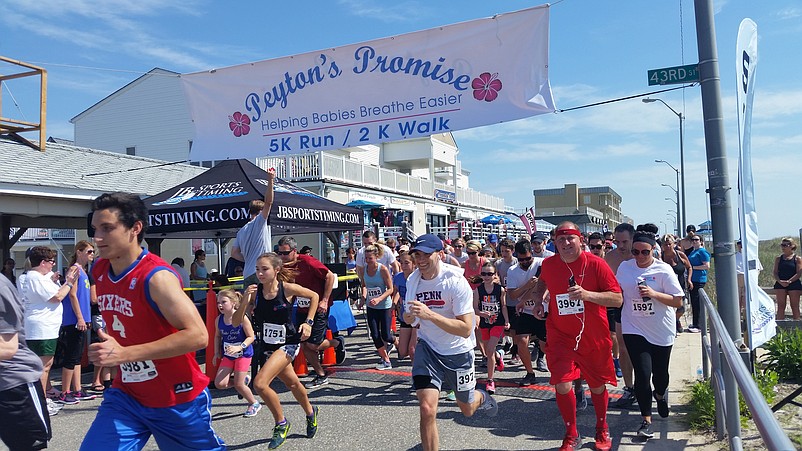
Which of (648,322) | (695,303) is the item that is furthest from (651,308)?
(695,303)

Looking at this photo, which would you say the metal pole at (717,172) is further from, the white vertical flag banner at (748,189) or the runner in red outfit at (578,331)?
the runner in red outfit at (578,331)

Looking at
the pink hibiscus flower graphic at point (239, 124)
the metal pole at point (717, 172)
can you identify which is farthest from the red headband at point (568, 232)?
the pink hibiscus flower graphic at point (239, 124)

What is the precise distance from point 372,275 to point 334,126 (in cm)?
249

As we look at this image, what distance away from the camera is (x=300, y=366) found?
28.8 ft

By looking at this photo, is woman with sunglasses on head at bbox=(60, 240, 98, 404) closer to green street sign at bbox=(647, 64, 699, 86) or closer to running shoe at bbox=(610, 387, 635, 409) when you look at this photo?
running shoe at bbox=(610, 387, 635, 409)

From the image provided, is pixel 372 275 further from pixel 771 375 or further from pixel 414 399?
pixel 771 375

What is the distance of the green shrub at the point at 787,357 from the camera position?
7.16 meters

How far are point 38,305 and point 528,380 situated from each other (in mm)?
5837

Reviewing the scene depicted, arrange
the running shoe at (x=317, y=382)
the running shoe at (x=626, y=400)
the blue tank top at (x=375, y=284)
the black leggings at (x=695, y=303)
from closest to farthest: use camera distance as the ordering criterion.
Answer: the running shoe at (x=626, y=400)
the running shoe at (x=317, y=382)
the blue tank top at (x=375, y=284)
the black leggings at (x=695, y=303)

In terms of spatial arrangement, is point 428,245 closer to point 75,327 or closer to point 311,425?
point 311,425

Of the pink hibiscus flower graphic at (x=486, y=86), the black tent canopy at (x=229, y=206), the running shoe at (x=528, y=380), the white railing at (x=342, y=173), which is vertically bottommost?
the running shoe at (x=528, y=380)

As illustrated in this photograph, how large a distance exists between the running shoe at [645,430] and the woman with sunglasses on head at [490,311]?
7.10 feet

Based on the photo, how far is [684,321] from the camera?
524 inches

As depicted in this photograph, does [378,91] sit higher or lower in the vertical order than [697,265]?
higher
